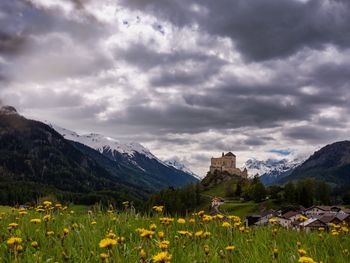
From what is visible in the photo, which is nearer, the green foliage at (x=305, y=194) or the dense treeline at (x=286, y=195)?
the green foliage at (x=305, y=194)

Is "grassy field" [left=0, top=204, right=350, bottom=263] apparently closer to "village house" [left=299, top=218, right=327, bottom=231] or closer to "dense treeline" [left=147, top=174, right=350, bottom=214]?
"village house" [left=299, top=218, right=327, bottom=231]

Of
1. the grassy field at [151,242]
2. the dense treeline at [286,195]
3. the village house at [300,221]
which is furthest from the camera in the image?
the dense treeline at [286,195]

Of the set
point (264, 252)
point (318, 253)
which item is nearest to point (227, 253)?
point (264, 252)

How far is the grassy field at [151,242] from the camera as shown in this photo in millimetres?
5918

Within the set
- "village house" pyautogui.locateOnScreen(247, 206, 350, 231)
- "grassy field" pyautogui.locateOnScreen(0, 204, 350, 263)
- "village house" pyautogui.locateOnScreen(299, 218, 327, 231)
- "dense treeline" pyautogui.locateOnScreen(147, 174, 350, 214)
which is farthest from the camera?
"dense treeline" pyautogui.locateOnScreen(147, 174, 350, 214)

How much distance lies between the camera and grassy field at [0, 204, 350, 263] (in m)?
5.92

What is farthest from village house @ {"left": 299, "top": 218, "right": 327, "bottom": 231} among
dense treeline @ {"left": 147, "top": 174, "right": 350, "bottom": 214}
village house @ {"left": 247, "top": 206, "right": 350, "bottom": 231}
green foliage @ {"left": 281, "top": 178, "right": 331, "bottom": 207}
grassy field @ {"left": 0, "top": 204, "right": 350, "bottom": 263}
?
green foliage @ {"left": 281, "top": 178, "right": 331, "bottom": 207}

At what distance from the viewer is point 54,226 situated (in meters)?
9.16

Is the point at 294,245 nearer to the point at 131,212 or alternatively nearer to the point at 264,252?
the point at 264,252

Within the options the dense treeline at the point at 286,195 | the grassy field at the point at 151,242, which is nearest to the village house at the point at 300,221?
the grassy field at the point at 151,242

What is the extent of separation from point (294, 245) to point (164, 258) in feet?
15.6

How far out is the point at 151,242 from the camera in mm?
6754

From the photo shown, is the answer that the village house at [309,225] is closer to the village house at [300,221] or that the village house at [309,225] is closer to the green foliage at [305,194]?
the village house at [300,221]

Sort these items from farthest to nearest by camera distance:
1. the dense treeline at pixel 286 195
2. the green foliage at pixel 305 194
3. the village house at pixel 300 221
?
the dense treeline at pixel 286 195 < the green foliage at pixel 305 194 < the village house at pixel 300 221
